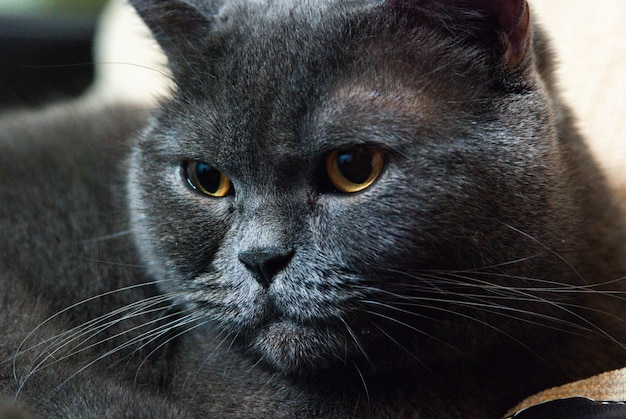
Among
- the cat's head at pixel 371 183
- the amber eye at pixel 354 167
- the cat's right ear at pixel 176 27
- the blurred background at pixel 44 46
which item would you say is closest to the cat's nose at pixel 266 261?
the cat's head at pixel 371 183

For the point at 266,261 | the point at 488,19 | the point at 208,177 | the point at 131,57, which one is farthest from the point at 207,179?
the point at 131,57

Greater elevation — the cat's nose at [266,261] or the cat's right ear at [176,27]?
the cat's right ear at [176,27]

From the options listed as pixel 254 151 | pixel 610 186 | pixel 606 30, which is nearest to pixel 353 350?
pixel 254 151

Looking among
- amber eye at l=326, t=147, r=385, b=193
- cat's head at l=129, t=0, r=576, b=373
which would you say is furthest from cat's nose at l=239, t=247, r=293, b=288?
amber eye at l=326, t=147, r=385, b=193

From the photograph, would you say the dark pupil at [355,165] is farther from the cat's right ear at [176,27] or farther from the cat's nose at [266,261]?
the cat's right ear at [176,27]

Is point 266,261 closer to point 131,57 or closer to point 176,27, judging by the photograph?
point 176,27

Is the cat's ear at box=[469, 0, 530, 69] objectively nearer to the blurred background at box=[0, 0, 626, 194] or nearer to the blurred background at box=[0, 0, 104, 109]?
the blurred background at box=[0, 0, 626, 194]

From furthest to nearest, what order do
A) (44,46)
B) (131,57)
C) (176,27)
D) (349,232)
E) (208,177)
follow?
1. (44,46)
2. (131,57)
3. (176,27)
4. (208,177)
5. (349,232)
